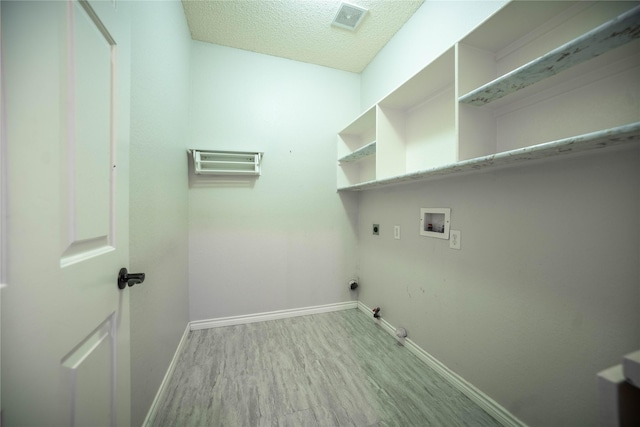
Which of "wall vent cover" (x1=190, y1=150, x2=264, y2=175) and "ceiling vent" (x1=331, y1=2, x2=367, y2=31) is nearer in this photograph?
"ceiling vent" (x1=331, y1=2, x2=367, y2=31)

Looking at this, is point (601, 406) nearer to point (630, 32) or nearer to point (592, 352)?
point (592, 352)

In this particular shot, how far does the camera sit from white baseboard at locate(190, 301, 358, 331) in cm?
212

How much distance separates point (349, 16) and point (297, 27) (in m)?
0.46

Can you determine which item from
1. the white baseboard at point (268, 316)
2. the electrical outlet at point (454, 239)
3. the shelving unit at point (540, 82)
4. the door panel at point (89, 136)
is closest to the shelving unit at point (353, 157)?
the shelving unit at point (540, 82)

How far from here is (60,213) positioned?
0.50 metres

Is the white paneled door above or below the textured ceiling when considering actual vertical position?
below

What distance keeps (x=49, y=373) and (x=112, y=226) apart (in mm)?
395

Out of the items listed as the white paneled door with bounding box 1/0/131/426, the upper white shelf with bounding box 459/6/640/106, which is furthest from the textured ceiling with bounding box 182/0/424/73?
the white paneled door with bounding box 1/0/131/426

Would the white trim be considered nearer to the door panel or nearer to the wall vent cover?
the door panel

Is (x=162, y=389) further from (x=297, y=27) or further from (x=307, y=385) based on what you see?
(x=297, y=27)

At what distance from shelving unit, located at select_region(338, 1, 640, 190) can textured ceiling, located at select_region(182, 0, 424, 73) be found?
Result: 89 cm

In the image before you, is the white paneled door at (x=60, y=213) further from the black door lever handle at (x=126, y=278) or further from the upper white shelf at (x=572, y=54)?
the upper white shelf at (x=572, y=54)

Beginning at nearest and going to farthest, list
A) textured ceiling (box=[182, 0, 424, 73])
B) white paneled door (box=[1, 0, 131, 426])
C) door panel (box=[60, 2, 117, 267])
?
white paneled door (box=[1, 0, 131, 426]), door panel (box=[60, 2, 117, 267]), textured ceiling (box=[182, 0, 424, 73])

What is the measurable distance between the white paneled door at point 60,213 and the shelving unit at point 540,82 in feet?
4.62
